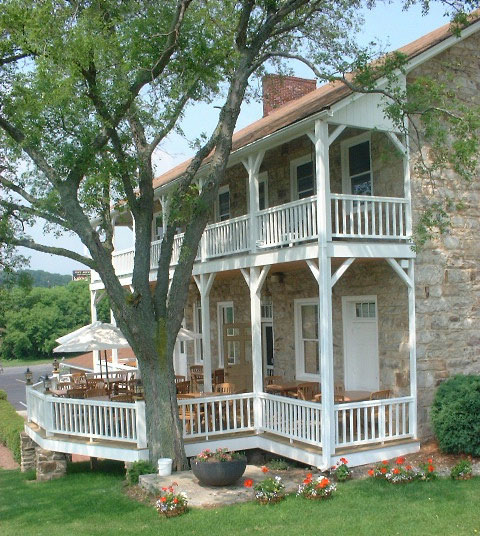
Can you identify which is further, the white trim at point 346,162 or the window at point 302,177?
the window at point 302,177

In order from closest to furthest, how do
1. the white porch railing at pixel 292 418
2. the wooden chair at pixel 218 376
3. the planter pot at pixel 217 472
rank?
the planter pot at pixel 217 472, the white porch railing at pixel 292 418, the wooden chair at pixel 218 376

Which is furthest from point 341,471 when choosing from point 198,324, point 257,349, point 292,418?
point 198,324

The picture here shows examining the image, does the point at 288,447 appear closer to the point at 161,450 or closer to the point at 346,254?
the point at 161,450

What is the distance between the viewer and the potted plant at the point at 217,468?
405 inches

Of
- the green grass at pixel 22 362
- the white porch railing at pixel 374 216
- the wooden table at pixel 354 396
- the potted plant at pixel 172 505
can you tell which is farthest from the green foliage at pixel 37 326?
the potted plant at pixel 172 505

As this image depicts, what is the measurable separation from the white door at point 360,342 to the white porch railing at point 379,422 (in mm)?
998


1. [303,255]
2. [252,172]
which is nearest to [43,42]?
[252,172]

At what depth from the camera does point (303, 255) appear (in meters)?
11.6

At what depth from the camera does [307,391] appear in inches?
530

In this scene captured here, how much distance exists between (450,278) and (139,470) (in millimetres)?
6928

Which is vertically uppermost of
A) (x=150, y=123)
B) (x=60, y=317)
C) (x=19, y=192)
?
(x=150, y=123)

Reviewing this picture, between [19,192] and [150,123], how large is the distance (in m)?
2.84

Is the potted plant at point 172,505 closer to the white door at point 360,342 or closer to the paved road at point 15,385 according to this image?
the white door at point 360,342

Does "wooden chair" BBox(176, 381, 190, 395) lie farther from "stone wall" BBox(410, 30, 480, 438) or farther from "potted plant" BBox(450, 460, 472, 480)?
"potted plant" BBox(450, 460, 472, 480)
